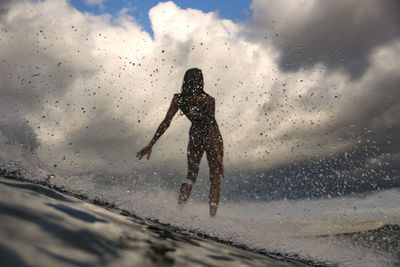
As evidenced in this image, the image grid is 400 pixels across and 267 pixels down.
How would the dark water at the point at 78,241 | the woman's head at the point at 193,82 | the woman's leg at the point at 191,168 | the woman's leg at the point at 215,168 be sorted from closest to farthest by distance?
the dark water at the point at 78,241
the woman's leg at the point at 191,168
the woman's leg at the point at 215,168
the woman's head at the point at 193,82

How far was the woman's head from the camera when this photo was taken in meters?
5.32

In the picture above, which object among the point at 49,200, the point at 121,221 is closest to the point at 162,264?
the point at 121,221

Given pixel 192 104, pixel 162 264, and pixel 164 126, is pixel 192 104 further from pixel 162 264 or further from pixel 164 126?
pixel 162 264

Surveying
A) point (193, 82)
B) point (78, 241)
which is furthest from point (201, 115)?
point (78, 241)

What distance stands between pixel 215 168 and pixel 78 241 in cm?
441

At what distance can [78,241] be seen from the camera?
3.10ft

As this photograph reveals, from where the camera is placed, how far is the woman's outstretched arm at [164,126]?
202 inches

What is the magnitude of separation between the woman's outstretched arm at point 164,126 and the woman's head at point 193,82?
9.6 inches

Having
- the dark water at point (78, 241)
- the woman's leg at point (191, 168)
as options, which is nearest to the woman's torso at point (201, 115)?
the woman's leg at point (191, 168)

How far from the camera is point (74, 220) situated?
1146mm

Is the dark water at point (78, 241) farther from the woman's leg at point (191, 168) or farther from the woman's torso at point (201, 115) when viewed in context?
the woman's torso at point (201, 115)

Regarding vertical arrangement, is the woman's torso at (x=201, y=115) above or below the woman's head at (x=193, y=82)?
below

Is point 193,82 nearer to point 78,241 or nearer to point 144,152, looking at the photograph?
point 144,152

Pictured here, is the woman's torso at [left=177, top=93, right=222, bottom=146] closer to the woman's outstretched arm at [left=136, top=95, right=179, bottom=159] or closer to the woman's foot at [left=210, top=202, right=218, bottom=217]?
the woman's outstretched arm at [left=136, top=95, right=179, bottom=159]
